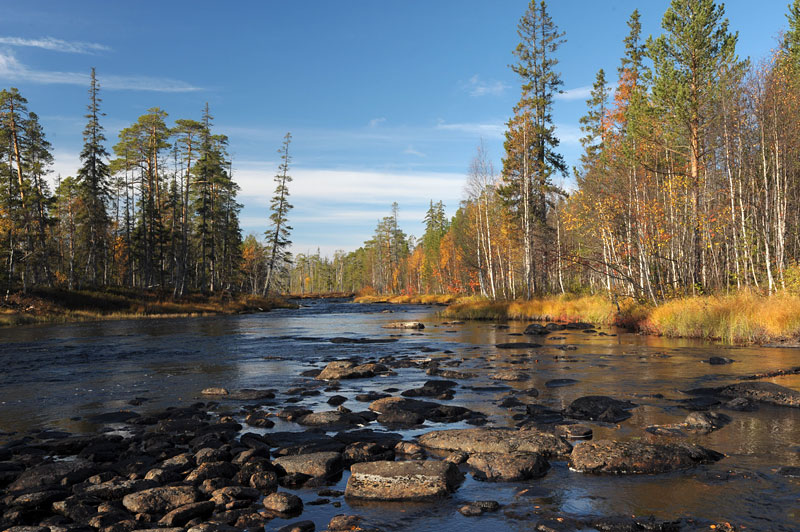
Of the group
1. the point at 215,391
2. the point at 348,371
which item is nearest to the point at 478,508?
the point at 215,391

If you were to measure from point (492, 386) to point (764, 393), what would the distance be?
17.4 ft

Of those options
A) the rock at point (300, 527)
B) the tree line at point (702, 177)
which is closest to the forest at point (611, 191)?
the tree line at point (702, 177)

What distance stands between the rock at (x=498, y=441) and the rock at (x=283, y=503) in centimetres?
255

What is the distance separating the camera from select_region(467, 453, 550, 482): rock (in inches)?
248

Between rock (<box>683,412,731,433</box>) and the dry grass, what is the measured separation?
35.6 feet

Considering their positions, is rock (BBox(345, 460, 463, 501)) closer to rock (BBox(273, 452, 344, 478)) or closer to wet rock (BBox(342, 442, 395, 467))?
rock (BBox(273, 452, 344, 478))

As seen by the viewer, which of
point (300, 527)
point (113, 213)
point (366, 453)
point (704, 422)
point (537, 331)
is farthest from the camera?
point (113, 213)

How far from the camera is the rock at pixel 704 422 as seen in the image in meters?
7.98

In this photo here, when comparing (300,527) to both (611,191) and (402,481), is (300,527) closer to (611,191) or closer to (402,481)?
(402,481)

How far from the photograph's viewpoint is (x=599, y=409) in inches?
363

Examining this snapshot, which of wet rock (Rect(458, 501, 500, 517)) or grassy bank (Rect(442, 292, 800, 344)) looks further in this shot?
grassy bank (Rect(442, 292, 800, 344))

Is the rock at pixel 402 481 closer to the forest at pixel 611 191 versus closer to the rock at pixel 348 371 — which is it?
the rock at pixel 348 371

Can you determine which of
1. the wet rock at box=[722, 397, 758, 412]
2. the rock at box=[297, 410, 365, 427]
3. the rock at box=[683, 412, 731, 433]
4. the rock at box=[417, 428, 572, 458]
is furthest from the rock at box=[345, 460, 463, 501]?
the wet rock at box=[722, 397, 758, 412]

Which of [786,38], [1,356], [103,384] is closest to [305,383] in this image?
[103,384]
